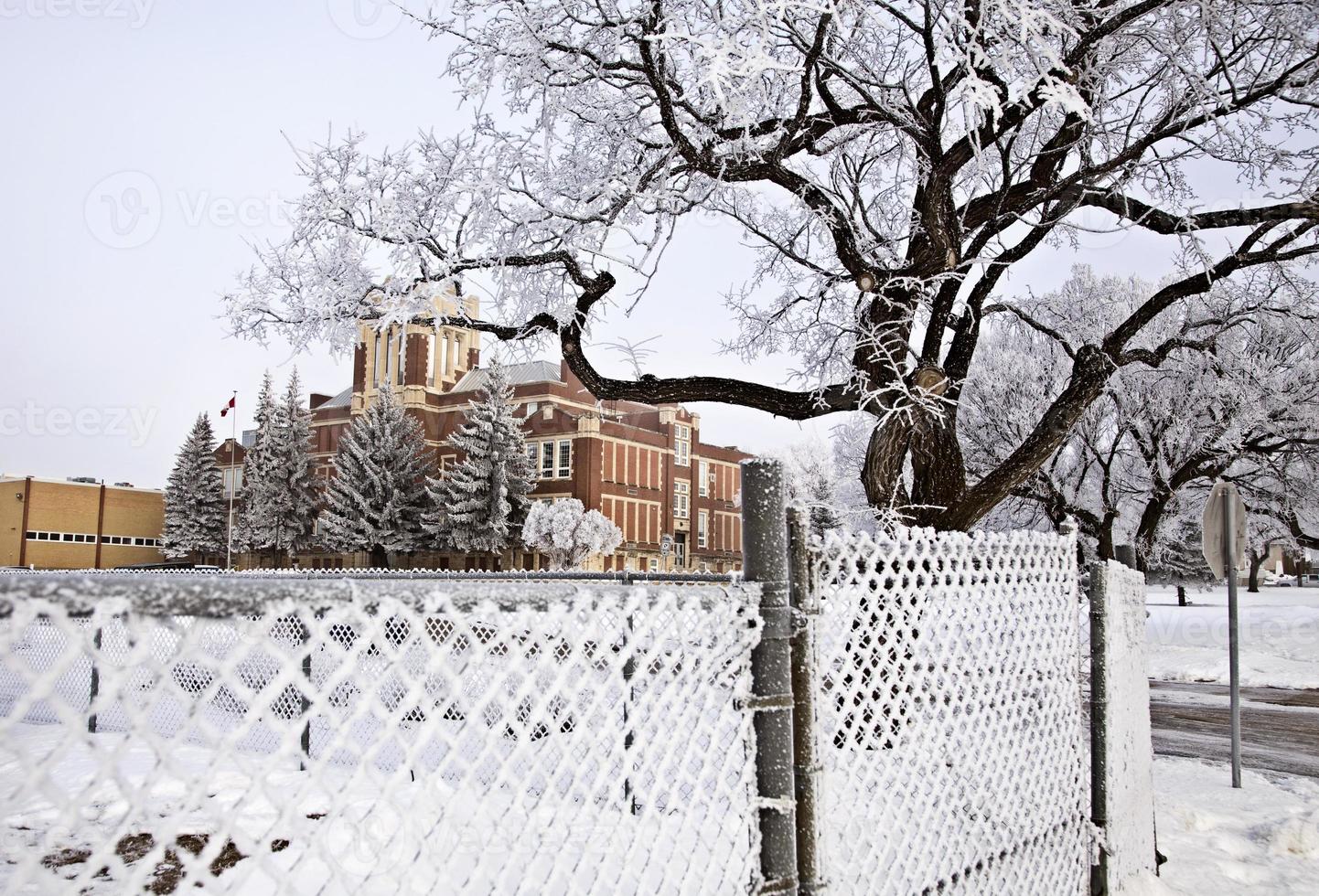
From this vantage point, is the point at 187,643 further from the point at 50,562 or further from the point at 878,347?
the point at 50,562

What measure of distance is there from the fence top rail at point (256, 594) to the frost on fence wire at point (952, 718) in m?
1.09

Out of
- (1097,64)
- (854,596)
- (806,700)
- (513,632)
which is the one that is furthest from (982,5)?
(513,632)

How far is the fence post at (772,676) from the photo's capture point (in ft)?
8.19

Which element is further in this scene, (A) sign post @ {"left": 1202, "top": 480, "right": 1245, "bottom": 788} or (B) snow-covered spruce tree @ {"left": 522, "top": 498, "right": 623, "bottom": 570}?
(B) snow-covered spruce tree @ {"left": 522, "top": 498, "right": 623, "bottom": 570}

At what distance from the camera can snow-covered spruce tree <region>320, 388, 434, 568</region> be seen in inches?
1837

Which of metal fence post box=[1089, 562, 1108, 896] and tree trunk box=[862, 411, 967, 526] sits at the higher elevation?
tree trunk box=[862, 411, 967, 526]

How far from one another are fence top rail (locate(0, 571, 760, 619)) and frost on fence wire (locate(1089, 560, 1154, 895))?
3.54 m

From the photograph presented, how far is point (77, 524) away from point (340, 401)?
19255 mm

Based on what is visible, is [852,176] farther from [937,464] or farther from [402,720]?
[402,720]

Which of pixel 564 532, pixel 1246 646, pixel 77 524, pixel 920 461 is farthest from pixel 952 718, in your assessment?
pixel 77 524

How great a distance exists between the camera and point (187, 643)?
1.44 meters

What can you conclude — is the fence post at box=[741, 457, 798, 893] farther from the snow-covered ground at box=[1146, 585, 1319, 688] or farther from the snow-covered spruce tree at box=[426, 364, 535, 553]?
the snow-covered spruce tree at box=[426, 364, 535, 553]

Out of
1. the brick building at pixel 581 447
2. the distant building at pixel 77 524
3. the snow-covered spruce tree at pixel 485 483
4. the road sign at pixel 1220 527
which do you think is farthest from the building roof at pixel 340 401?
the road sign at pixel 1220 527

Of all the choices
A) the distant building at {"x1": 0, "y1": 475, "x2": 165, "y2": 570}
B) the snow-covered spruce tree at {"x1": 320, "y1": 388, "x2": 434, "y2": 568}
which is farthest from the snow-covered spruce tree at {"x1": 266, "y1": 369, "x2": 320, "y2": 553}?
the distant building at {"x1": 0, "y1": 475, "x2": 165, "y2": 570}
